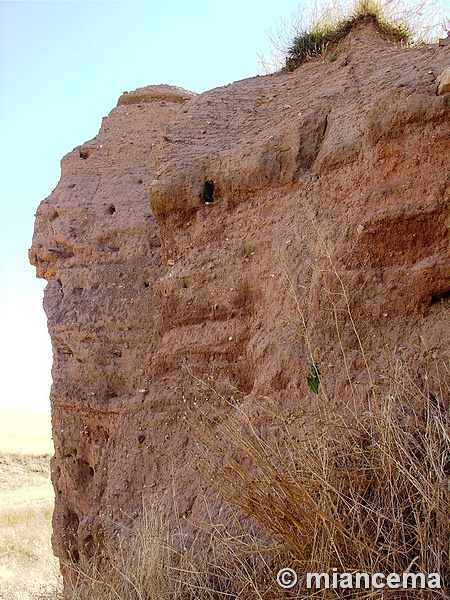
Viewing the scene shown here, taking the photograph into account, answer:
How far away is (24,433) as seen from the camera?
26578 mm

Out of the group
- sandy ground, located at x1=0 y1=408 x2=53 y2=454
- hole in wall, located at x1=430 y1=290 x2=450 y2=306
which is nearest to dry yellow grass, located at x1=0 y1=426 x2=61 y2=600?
sandy ground, located at x1=0 y1=408 x2=53 y2=454

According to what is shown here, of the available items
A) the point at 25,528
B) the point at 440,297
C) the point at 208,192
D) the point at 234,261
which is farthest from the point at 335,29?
Answer: the point at 25,528

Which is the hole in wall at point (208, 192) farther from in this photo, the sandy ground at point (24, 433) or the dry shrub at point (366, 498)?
the sandy ground at point (24, 433)

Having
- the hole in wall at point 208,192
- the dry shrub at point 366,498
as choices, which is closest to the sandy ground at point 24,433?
the hole in wall at point 208,192

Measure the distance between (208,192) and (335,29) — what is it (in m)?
2.03

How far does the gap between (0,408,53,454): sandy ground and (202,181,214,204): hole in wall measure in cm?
1188

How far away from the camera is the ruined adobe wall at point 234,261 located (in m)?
3.65

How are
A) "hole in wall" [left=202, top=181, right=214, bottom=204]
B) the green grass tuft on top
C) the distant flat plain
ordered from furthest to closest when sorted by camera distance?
the distant flat plain
the green grass tuft on top
"hole in wall" [left=202, top=181, right=214, bottom=204]

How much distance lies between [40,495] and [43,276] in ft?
32.8

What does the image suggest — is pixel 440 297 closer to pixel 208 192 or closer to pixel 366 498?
pixel 366 498

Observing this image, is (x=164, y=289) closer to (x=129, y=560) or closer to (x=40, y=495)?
(x=129, y=560)

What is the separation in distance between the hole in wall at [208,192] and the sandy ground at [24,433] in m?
11.9

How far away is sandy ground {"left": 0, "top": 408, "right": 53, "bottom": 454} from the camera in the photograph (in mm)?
19295

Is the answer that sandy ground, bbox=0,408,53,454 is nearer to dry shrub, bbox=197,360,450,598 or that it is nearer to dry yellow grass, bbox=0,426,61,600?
dry yellow grass, bbox=0,426,61,600
